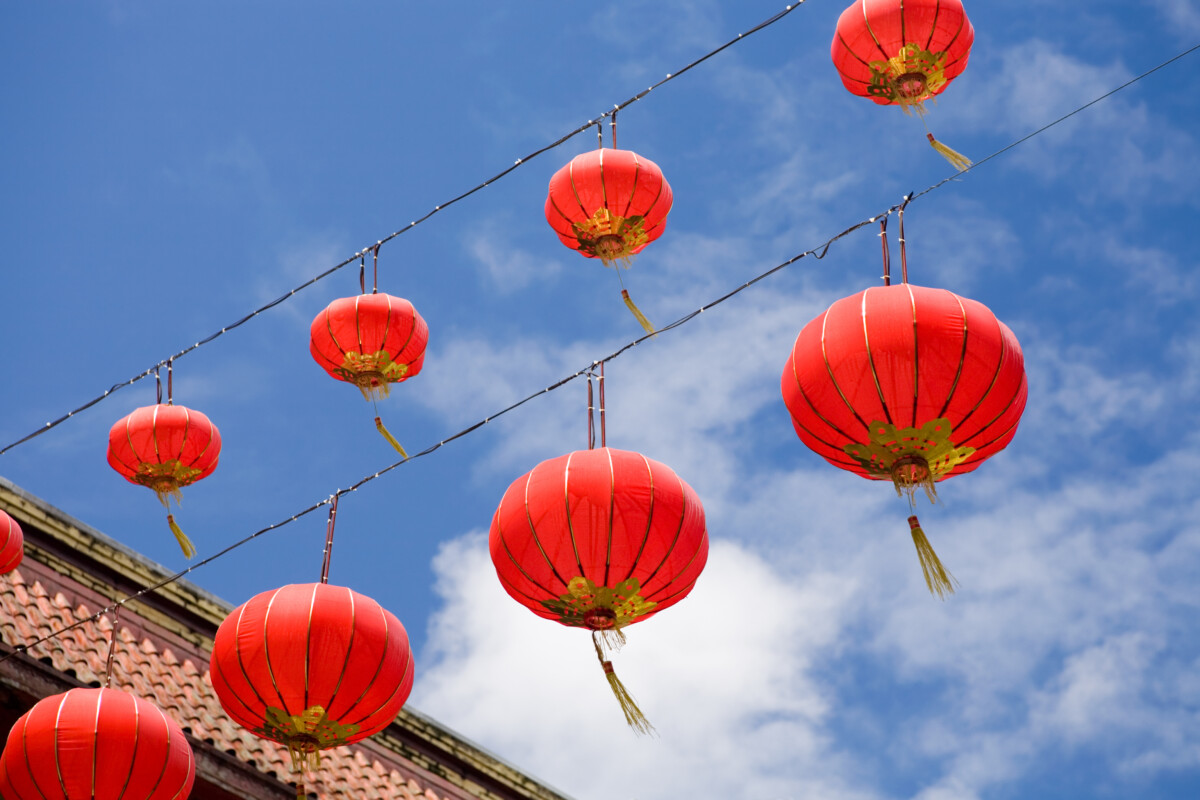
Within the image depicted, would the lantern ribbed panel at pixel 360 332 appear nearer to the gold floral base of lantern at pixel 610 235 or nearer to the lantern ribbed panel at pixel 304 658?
the gold floral base of lantern at pixel 610 235

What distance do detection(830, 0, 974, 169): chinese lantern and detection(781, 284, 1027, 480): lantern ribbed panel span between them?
4.12m

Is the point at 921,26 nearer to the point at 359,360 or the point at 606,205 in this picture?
the point at 606,205

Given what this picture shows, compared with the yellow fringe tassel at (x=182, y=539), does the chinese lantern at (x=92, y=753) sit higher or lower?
lower

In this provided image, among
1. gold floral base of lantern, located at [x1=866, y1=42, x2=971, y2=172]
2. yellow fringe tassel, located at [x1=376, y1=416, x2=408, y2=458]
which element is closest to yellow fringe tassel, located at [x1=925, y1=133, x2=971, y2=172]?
gold floral base of lantern, located at [x1=866, y1=42, x2=971, y2=172]

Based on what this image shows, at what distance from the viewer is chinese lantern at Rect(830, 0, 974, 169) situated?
10.1 m

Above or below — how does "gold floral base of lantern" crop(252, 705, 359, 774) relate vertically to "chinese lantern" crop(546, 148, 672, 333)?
below

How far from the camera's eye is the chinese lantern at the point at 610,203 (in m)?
10.5

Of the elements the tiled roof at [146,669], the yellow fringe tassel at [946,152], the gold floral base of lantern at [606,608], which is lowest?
the gold floral base of lantern at [606,608]

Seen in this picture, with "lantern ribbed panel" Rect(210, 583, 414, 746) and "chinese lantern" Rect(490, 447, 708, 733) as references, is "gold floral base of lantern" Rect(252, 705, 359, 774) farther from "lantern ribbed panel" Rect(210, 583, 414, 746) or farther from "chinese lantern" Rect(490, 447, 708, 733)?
"chinese lantern" Rect(490, 447, 708, 733)

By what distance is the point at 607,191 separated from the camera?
A: 1053cm

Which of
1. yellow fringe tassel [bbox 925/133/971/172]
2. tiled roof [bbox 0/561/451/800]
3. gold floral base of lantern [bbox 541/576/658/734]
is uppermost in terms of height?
yellow fringe tassel [bbox 925/133/971/172]

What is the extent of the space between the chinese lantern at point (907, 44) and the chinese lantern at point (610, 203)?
155 cm

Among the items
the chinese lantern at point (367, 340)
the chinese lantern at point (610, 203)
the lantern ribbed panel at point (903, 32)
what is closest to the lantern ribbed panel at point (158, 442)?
the chinese lantern at point (367, 340)

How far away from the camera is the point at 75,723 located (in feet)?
27.8
